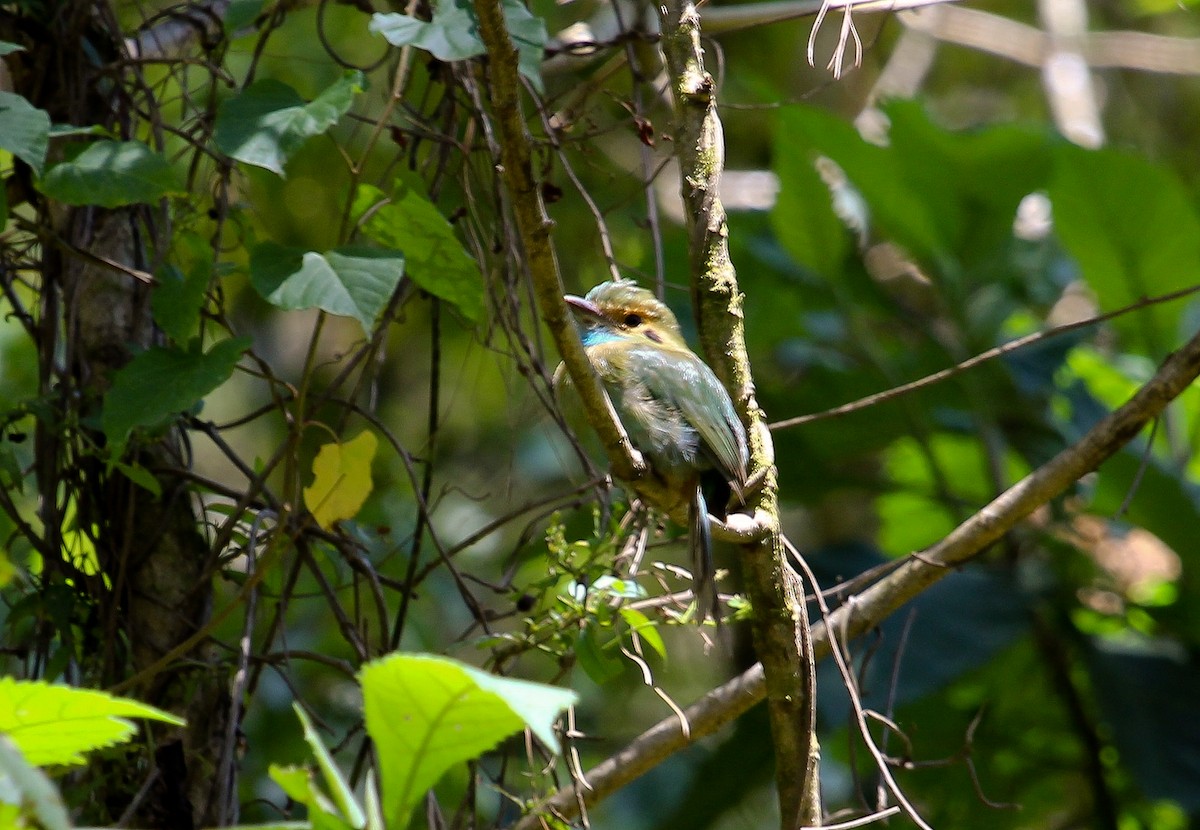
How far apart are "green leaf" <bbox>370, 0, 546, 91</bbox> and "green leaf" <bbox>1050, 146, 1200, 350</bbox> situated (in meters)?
2.67

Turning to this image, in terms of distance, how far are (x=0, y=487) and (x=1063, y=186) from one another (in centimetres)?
354

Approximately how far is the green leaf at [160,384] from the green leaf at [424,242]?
1.09ft

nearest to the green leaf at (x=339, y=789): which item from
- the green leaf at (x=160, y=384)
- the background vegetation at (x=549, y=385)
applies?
the background vegetation at (x=549, y=385)

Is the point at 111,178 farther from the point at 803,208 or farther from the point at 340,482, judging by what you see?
the point at 803,208

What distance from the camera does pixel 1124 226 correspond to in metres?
4.21

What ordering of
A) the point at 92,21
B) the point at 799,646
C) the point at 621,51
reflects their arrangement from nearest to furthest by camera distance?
the point at 799,646, the point at 92,21, the point at 621,51

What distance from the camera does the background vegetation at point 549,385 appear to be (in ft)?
7.07

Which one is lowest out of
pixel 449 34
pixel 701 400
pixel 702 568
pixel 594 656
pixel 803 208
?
pixel 594 656

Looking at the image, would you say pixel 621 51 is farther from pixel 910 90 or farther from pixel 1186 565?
pixel 910 90

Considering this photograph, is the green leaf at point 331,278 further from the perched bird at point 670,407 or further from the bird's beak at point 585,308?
the bird's beak at point 585,308

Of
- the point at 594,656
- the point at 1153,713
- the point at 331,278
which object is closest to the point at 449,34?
the point at 331,278

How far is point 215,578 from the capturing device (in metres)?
2.41

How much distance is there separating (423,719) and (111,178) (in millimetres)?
1292

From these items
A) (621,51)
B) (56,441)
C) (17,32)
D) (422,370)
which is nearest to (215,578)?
(56,441)
